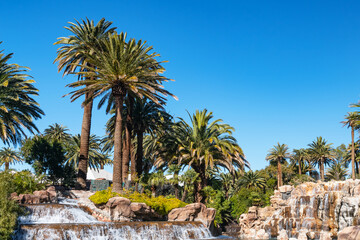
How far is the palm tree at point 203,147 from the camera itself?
35.2 metres

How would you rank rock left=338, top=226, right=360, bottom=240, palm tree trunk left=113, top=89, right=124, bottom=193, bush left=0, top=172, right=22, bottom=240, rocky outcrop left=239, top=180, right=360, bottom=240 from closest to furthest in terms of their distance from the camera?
1. bush left=0, top=172, right=22, bottom=240
2. rock left=338, top=226, right=360, bottom=240
3. rocky outcrop left=239, top=180, right=360, bottom=240
4. palm tree trunk left=113, top=89, right=124, bottom=193

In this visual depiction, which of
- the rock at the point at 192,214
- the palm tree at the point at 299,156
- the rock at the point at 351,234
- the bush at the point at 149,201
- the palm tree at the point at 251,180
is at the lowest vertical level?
the rock at the point at 351,234

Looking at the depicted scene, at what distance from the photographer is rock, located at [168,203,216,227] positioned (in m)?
26.7

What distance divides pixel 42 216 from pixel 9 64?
1803 cm

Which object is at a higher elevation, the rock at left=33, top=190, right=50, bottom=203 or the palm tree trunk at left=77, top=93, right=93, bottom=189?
the palm tree trunk at left=77, top=93, right=93, bottom=189

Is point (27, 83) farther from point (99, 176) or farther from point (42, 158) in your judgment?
point (99, 176)

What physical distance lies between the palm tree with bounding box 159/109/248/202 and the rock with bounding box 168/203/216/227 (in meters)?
7.58

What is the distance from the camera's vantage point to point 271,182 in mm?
61219

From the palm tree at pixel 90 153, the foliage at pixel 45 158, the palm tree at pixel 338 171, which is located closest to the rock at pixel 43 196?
the foliage at pixel 45 158

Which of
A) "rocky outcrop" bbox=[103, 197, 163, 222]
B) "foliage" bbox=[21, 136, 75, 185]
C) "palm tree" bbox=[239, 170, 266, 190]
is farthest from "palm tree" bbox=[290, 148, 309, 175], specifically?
"rocky outcrop" bbox=[103, 197, 163, 222]

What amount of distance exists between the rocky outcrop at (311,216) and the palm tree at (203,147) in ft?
17.2

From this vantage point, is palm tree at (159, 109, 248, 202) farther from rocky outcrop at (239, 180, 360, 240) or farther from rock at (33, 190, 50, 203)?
rock at (33, 190, 50, 203)

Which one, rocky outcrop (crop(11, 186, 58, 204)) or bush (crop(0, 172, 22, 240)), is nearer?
bush (crop(0, 172, 22, 240))

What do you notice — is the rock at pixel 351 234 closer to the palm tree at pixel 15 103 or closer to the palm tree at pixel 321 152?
the palm tree at pixel 15 103
